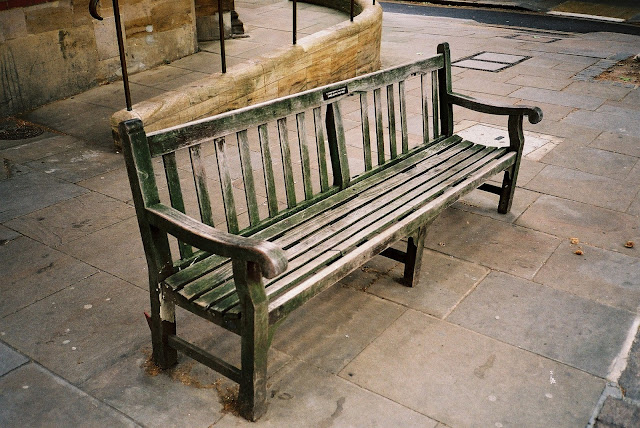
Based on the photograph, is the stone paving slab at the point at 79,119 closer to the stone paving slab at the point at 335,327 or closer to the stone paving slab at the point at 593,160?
the stone paving slab at the point at 335,327

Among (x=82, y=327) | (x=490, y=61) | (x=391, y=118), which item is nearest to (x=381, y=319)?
(x=391, y=118)

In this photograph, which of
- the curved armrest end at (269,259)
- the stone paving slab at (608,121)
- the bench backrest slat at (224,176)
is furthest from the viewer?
the stone paving slab at (608,121)

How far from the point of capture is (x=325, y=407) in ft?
9.85

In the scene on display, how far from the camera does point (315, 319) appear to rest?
144 inches

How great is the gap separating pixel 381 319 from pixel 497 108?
2008 mm

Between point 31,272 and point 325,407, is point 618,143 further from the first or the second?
point 31,272

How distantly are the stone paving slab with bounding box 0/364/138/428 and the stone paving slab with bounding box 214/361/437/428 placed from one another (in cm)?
53

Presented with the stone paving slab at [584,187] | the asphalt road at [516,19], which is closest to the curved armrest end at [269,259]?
the stone paving slab at [584,187]

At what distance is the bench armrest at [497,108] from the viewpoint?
4645 millimetres

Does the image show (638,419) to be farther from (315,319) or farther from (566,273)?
(315,319)

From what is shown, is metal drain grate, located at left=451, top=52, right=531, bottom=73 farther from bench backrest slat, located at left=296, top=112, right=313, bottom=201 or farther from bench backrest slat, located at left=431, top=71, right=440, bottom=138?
bench backrest slat, located at left=296, top=112, right=313, bottom=201

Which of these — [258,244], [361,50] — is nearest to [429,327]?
[258,244]

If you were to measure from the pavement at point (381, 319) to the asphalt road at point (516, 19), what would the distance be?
8.22 m

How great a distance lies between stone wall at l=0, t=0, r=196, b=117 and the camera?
21.4 ft
